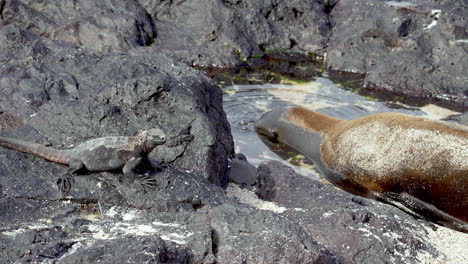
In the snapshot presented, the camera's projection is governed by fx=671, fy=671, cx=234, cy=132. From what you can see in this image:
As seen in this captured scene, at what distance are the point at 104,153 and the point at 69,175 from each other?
0.99ft

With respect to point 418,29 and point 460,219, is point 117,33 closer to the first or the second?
point 418,29

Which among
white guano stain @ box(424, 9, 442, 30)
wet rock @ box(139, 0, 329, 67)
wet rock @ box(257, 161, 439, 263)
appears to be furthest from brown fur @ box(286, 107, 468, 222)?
white guano stain @ box(424, 9, 442, 30)

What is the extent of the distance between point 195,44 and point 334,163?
4322mm

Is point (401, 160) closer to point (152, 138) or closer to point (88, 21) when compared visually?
point (152, 138)

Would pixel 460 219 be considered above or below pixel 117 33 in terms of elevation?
below

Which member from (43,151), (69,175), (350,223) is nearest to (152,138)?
(69,175)

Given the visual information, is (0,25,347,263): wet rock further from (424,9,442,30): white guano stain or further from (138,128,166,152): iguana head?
(424,9,442,30): white guano stain

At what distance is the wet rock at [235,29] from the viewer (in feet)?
35.7

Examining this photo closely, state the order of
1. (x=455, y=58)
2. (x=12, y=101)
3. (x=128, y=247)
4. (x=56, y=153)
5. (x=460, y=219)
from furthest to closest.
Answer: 1. (x=455, y=58)
2. (x=460, y=219)
3. (x=12, y=101)
4. (x=56, y=153)
5. (x=128, y=247)

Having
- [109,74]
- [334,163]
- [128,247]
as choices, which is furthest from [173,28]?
[128,247]

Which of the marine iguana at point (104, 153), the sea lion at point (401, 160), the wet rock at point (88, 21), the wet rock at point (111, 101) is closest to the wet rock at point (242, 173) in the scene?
the wet rock at point (111, 101)

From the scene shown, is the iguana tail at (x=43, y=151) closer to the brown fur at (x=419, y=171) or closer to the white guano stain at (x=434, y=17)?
the brown fur at (x=419, y=171)

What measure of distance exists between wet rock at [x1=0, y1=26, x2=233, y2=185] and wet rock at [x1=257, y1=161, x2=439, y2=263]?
67cm

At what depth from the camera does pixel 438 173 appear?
6586mm
